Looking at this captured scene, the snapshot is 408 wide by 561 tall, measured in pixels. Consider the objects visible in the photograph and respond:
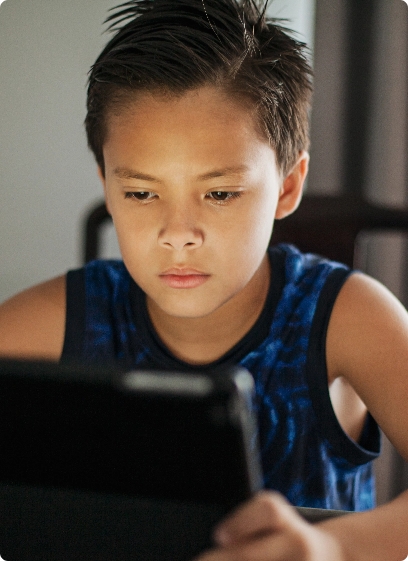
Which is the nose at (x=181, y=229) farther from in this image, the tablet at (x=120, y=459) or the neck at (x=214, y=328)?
the tablet at (x=120, y=459)

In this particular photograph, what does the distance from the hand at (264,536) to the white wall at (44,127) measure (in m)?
1.21

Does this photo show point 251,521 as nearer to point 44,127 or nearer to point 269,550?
point 269,550

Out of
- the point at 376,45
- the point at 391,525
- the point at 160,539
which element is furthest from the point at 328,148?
the point at 160,539

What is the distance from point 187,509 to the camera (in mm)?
412

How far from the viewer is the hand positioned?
0.42 meters

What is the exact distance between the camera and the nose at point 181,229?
72 centimetres

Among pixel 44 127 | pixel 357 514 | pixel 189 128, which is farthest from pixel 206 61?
pixel 44 127

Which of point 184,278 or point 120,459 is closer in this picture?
point 120,459

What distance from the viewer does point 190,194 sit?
73 centimetres

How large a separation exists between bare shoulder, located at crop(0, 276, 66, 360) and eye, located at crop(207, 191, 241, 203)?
13.6 inches

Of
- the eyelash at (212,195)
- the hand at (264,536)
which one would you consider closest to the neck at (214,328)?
the eyelash at (212,195)

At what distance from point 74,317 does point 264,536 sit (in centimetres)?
59

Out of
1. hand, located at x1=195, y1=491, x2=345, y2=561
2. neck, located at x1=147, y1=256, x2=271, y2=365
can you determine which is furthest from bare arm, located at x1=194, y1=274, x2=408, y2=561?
neck, located at x1=147, y1=256, x2=271, y2=365

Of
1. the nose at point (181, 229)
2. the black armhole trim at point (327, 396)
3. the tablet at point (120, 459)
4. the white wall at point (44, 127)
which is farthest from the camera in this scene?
the white wall at point (44, 127)
